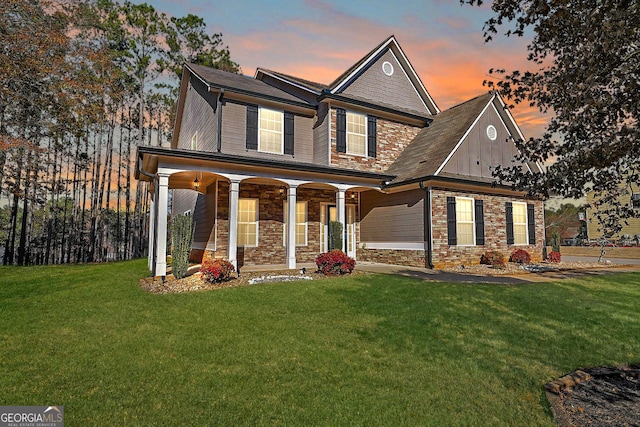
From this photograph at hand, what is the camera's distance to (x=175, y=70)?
27.0 meters

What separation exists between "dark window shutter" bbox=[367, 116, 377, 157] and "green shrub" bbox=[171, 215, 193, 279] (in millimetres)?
8444

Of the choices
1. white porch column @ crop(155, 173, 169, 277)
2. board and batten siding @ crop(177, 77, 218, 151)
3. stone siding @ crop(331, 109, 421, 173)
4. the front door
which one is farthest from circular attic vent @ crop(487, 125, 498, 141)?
white porch column @ crop(155, 173, 169, 277)

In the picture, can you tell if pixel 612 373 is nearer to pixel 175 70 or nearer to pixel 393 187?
pixel 393 187

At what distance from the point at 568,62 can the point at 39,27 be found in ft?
58.9

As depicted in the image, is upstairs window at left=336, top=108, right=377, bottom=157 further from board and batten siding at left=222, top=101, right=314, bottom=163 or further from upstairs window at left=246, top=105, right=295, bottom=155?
board and batten siding at left=222, top=101, right=314, bottom=163

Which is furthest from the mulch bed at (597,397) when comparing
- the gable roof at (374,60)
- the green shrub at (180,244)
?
the gable roof at (374,60)

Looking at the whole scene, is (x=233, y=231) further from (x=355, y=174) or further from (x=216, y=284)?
(x=355, y=174)

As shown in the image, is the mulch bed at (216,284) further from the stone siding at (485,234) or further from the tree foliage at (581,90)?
the tree foliage at (581,90)

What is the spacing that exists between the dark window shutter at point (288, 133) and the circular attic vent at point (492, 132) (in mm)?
8254

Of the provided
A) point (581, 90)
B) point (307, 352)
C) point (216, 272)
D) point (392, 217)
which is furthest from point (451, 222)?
point (581, 90)

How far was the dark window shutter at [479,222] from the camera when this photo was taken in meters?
13.9

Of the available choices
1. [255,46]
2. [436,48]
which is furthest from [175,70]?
[436,48]

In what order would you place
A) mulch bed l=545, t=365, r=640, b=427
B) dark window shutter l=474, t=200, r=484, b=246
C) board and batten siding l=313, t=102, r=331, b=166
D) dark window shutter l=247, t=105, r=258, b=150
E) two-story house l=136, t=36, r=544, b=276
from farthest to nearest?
board and batten siding l=313, t=102, r=331, b=166, dark window shutter l=474, t=200, r=484, b=246, dark window shutter l=247, t=105, r=258, b=150, two-story house l=136, t=36, r=544, b=276, mulch bed l=545, t=365, r=640, b=427

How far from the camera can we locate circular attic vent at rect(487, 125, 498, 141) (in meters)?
14.6
